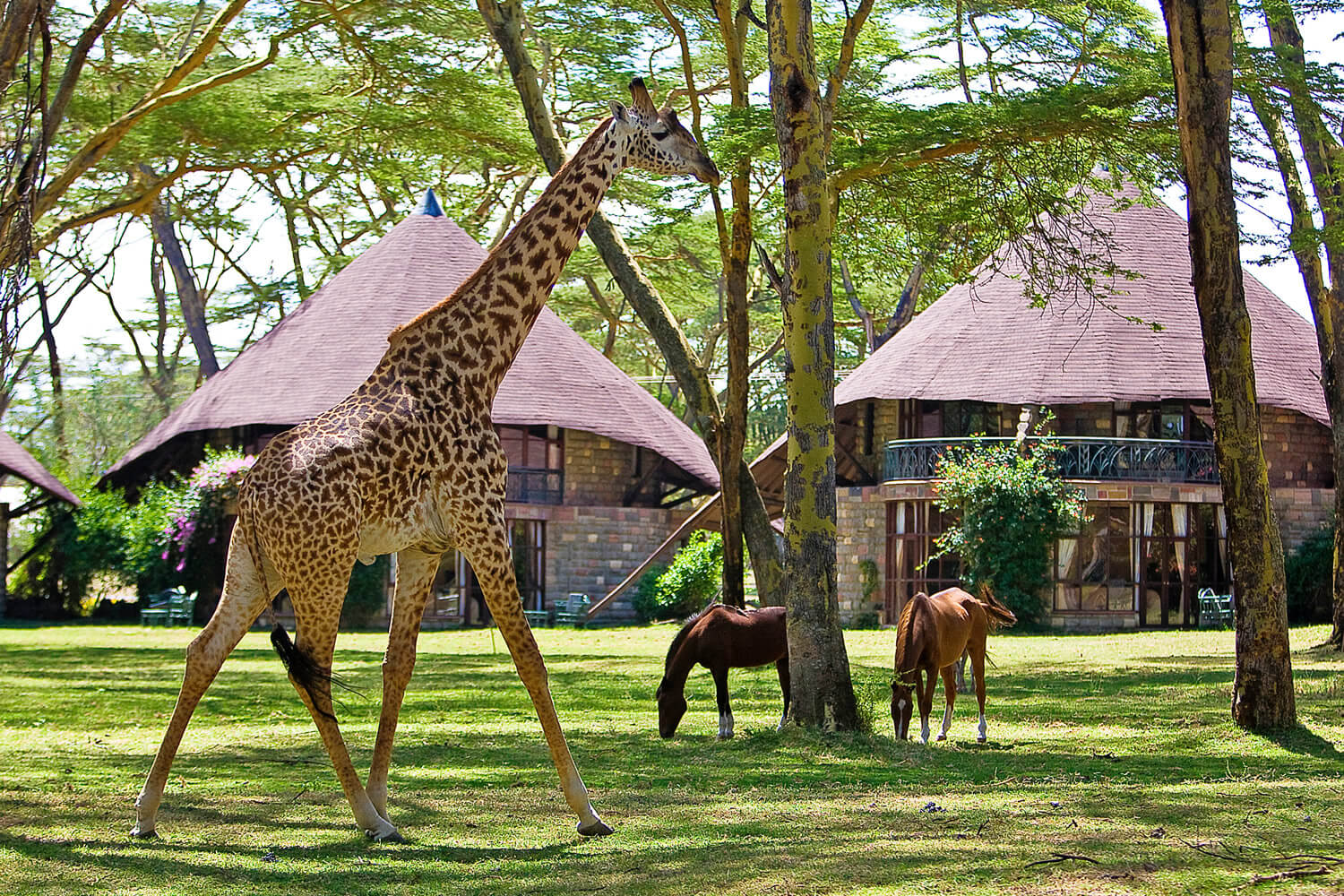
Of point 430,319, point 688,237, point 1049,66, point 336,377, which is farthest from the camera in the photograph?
point 688,237

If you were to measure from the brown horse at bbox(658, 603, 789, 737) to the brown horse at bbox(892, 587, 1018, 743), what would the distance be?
41.9 inches

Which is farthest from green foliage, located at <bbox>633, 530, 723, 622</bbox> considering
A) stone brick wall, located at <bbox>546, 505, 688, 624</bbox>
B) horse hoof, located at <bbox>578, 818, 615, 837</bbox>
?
horse hoof, located at <bbox>578, 818, 615, 837</bbox>

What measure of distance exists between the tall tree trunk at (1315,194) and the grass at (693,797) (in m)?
4.39

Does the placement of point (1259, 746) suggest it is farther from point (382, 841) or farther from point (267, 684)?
point (267, 684)

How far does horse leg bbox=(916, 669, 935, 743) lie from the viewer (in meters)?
10.4

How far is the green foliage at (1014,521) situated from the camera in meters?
27.5

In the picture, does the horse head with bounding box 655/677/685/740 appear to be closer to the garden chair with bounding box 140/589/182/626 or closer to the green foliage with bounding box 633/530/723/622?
the green foliage with bounding box 633/530/723/622

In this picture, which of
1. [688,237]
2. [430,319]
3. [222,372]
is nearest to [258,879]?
[430,319]

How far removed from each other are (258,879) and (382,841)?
909mm

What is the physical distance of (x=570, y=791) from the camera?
7.09m

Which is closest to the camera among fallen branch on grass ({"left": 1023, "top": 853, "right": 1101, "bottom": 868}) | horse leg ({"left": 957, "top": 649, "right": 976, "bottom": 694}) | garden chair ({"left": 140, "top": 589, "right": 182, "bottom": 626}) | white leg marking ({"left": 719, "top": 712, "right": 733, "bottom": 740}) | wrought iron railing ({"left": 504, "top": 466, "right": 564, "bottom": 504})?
fallen branch on grass ({"left": 1023, "top": 853, "right": 1101, "bottom": 868})

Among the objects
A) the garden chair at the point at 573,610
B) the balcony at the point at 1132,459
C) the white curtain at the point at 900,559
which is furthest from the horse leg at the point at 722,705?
the garden chair at the point at 573,610

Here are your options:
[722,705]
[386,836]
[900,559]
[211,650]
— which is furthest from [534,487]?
[386,836]

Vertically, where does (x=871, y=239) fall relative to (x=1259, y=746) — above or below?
above
